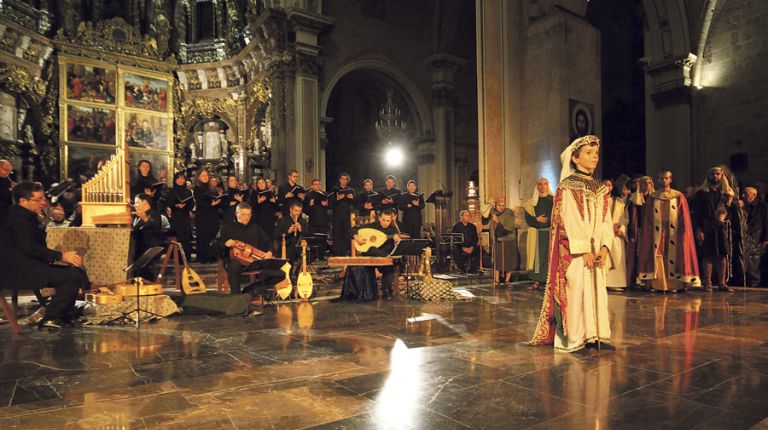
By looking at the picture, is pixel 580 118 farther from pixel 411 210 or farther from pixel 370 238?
pixel 370 238

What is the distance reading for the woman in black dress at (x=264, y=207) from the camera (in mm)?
9844

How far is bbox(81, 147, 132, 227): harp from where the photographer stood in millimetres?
6793

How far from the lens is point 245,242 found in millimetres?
6910

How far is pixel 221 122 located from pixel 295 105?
5483mm

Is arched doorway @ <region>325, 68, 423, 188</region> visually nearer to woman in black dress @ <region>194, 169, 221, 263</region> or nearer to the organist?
woman in black dress @ <region>194, 169, 221, 263</region>

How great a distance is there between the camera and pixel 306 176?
1495 centimetres

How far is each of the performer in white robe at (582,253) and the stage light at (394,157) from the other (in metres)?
15.3

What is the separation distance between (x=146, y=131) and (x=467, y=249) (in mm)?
13052

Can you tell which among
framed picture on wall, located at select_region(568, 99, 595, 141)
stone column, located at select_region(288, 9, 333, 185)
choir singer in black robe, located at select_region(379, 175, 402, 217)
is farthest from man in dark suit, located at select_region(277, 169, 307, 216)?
framed picture on wall, located at select_region(568, 99, 595, 141)

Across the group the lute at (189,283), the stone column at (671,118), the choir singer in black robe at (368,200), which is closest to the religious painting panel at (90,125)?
the choir singer in black robe at (368,200)

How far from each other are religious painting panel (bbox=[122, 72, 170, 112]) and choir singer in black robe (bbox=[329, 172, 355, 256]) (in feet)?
36.0

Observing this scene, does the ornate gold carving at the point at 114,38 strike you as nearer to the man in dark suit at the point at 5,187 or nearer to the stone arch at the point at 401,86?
the stone arch at the point at 401,86

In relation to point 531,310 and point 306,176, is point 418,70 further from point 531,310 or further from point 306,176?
point 531,310

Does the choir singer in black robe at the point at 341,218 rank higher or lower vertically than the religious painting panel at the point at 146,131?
lower
